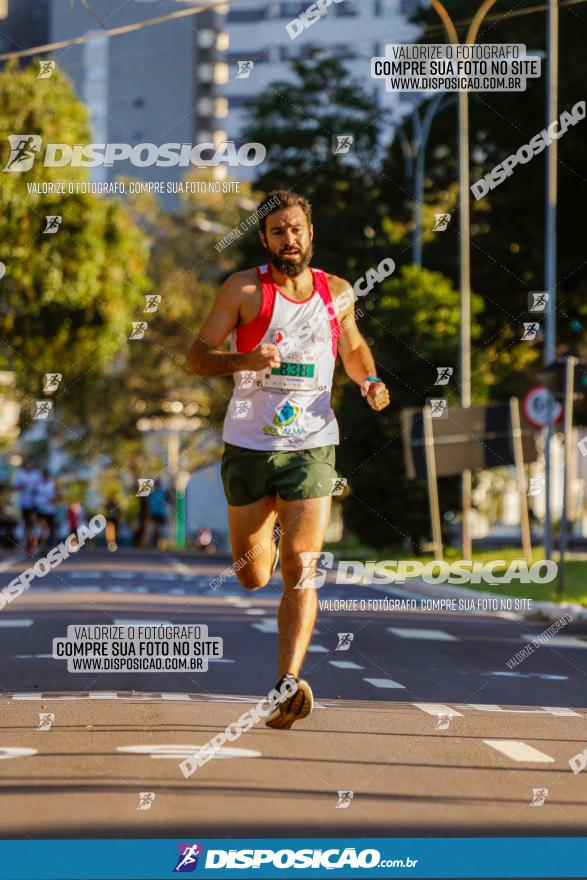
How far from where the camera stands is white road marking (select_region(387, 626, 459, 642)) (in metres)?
17.5

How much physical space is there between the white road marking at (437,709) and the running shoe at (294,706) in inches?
97.8

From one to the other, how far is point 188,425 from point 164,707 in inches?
2446

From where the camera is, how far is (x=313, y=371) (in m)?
8.39

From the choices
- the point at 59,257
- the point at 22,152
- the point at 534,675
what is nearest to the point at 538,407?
the point at 534,675

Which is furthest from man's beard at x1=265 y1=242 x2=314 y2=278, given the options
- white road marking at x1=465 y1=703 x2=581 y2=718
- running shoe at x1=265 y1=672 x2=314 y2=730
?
white road marking at x1=465 y1=703 x2=581 y2=718

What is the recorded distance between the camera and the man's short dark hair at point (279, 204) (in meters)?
8.42

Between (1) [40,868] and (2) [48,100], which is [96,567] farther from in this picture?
(1) [40,868]

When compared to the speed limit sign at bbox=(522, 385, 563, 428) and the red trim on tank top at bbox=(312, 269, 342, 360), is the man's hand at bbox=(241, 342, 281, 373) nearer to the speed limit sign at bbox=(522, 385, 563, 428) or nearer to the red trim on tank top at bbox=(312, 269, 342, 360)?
the red trim on tank top at bbox=(312, 269, 342, 360)

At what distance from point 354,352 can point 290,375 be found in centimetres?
60
